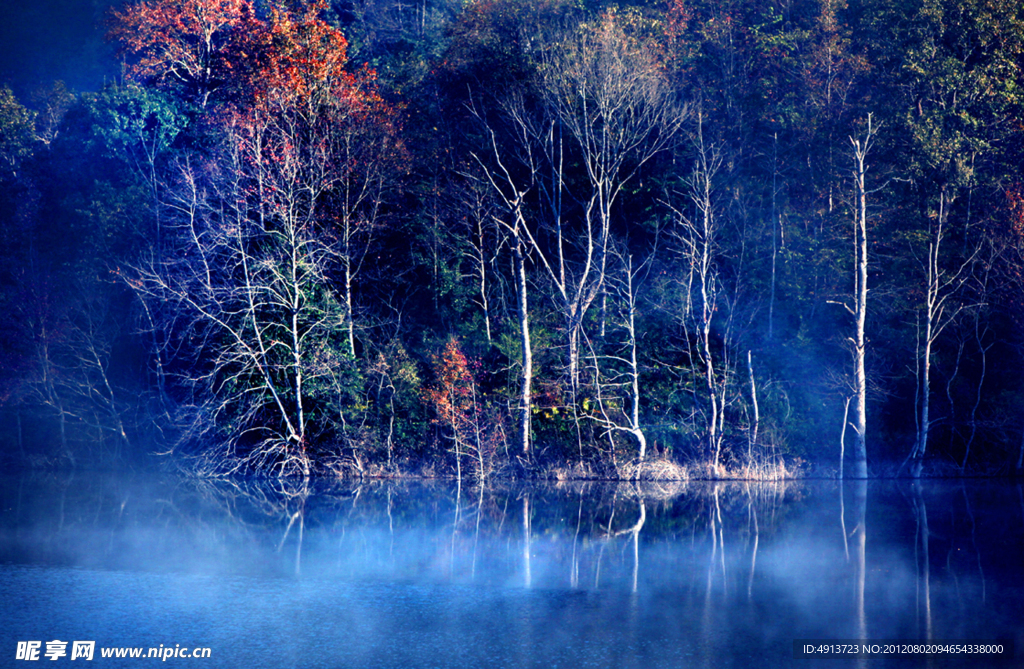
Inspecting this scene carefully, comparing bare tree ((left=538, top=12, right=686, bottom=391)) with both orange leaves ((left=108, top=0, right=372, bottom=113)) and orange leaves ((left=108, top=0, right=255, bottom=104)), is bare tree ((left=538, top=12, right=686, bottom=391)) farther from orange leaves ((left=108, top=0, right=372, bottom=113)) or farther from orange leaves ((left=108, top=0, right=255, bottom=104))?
orange leaves ((left=108, top=0, right=255, bottom=104))

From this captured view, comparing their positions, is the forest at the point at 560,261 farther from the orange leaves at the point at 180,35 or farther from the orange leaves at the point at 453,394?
the orange leaves at the point at 180,35

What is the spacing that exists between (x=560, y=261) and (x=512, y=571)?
49.8 ft

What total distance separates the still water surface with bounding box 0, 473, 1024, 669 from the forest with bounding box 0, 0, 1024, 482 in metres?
2.54

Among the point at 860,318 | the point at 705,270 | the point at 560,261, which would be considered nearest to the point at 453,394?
the point at 560,261

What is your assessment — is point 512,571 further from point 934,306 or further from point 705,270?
point 934,306

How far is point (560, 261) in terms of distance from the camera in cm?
3183

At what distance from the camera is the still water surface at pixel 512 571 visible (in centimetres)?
1435

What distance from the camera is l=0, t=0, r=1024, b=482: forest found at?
97.4 ft

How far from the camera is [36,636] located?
14781 mm

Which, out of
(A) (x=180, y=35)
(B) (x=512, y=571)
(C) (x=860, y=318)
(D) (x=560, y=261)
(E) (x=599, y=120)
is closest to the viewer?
(B) (x=512, y=571)

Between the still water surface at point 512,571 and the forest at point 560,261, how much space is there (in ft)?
8.32

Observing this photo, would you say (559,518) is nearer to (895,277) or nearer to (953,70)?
(895,277)

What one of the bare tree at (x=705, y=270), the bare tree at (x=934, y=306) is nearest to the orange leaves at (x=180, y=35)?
the bare tree at (x=705, y=270)

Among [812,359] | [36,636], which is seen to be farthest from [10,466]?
[812,359]
